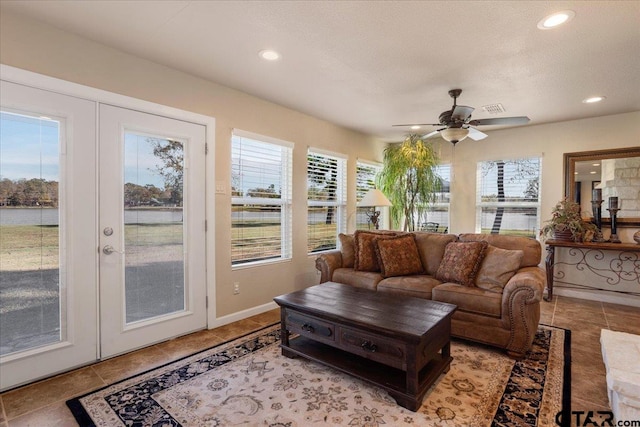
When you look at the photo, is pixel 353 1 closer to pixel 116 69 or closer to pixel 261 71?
pixel 261 71

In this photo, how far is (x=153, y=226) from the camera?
2936 millimetres

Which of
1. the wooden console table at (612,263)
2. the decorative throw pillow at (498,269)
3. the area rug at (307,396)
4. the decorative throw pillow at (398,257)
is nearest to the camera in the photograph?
the area rug at (307,396)

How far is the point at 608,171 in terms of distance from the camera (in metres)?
4.36

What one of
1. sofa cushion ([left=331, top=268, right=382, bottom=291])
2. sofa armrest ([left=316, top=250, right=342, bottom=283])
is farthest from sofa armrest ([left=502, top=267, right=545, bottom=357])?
sofa armrest ([left=316, top=250, right=342, bottom=283])

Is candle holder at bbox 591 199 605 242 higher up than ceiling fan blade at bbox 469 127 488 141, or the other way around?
ceiling fan blade at bbox 469 127 488 141

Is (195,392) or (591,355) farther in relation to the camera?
(591,355)

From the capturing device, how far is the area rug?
6.22 ft

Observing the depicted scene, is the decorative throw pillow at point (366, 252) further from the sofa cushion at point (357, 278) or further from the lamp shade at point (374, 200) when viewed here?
the lamp shade at point (374, 200)

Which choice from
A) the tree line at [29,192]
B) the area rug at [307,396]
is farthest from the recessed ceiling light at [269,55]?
the area rug at [307,396]

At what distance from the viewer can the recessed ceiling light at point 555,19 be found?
211 cm

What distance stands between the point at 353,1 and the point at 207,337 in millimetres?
3085

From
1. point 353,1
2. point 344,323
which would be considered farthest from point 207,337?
point 353,1

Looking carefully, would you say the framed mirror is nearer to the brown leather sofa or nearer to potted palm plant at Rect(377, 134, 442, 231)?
potted palm plant at Rect(377, 134, 442, 231)

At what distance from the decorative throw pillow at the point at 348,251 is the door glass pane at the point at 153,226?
73.8 inches
